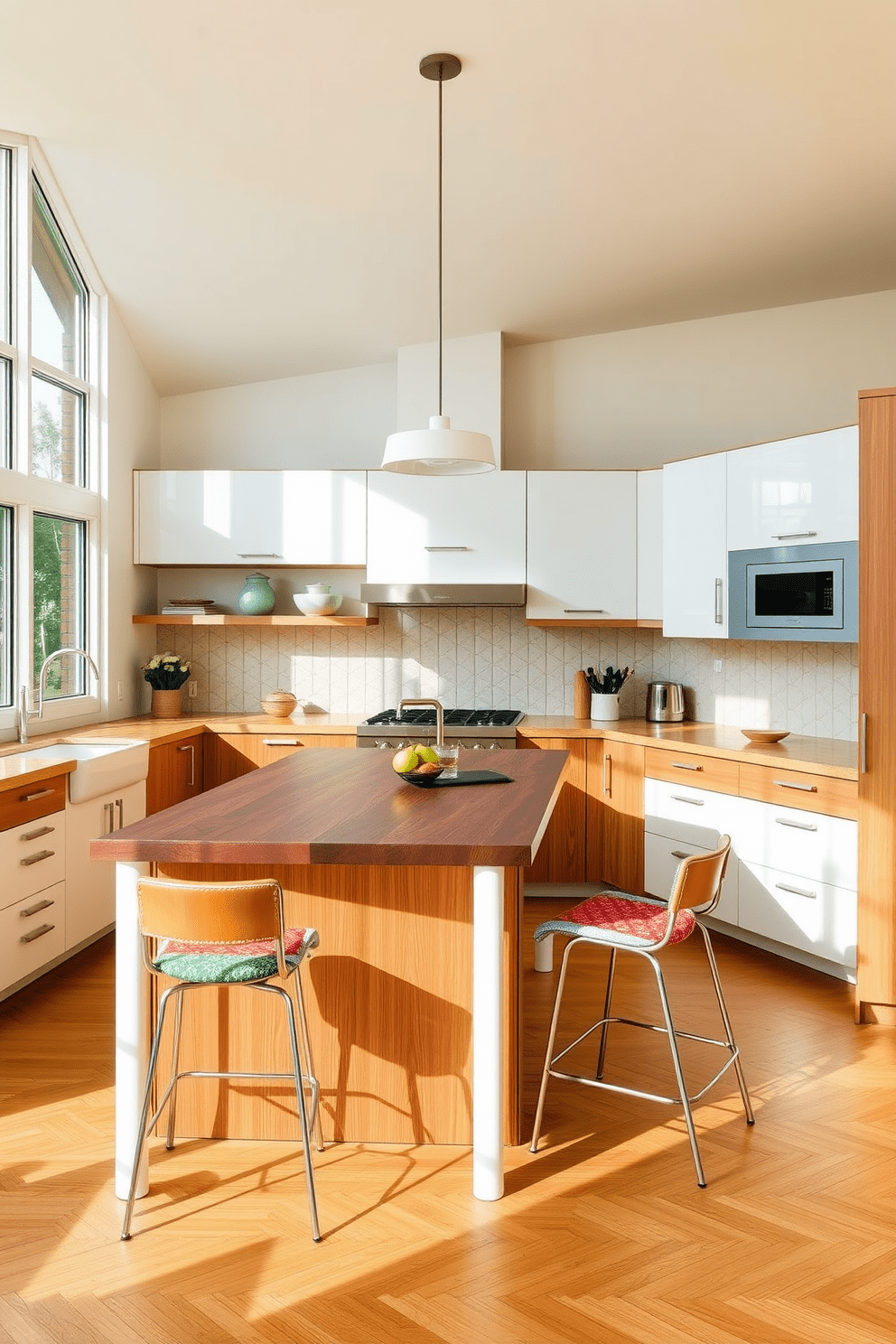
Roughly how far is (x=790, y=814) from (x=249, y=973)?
2.59m

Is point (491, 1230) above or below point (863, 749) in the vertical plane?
below

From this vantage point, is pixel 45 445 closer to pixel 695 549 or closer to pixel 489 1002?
pixel 695 549

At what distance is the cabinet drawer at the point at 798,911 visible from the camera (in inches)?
157

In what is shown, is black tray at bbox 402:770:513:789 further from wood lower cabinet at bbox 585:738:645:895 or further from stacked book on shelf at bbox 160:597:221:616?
stacked book on shelf at bbox 160:597:221:616

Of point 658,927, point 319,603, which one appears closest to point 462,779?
point 658,927

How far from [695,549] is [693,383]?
3.68 feet

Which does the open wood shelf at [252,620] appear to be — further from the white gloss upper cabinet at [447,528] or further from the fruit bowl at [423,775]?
the fruit bowl at [423,775]

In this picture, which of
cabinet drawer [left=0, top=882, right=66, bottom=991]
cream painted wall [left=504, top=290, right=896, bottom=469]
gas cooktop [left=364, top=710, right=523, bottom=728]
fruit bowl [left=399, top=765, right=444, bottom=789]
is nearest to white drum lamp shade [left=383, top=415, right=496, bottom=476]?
fruit bowl [left=399, top=765, right=444, bottom=789]

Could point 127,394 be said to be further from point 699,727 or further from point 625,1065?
point 625,1065

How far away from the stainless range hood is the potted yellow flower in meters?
1.14

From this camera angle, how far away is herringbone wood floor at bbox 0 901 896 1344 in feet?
6.84

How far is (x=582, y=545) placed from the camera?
550 centimetres

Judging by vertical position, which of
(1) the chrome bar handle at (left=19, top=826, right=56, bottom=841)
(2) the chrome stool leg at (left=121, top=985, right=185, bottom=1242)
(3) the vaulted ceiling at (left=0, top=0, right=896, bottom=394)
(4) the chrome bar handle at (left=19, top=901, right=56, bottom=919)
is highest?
(3) the vaulted ceiling at (left=0, top=0, right=896, bottom=394)

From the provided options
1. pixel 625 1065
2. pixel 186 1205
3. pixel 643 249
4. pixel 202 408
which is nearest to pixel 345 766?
pixel 625 1065
